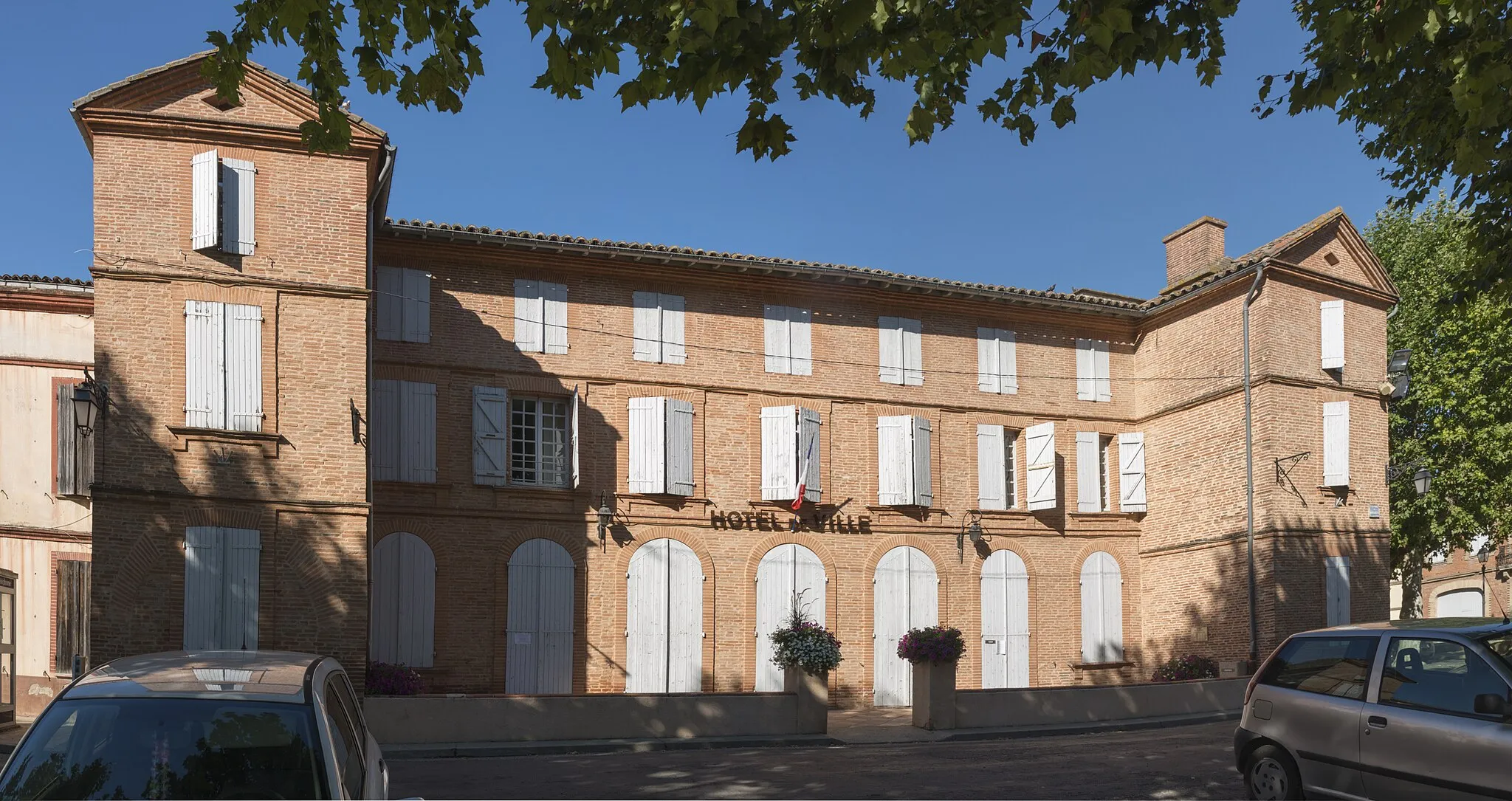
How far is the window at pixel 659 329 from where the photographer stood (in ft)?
71.7

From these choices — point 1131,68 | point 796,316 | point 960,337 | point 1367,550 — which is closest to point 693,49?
point 1131,68

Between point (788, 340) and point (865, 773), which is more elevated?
point (788, 340)

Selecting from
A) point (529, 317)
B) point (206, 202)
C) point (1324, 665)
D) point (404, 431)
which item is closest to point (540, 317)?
point (529, 317)

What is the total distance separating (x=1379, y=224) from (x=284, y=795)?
3133 centimetres

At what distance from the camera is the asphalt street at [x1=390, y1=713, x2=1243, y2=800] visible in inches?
453

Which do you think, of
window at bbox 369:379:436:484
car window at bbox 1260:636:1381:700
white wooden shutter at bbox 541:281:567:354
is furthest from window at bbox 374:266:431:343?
car window at bbox 1260:636:1381:700

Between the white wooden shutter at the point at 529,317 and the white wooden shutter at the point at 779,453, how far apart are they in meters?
4.02

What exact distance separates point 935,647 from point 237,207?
1116 centimetres

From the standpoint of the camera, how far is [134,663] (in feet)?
18.9

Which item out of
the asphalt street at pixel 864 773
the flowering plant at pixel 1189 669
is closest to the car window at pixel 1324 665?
the asphalt street at pixel 864 773

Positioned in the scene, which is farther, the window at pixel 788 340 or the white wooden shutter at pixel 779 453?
the window at pixel 788 340

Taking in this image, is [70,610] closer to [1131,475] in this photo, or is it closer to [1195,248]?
[1131,475]

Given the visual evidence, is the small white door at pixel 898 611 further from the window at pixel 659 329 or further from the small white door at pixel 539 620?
the small white door at pixel 539 620

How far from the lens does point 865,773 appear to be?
1298 centimetres
